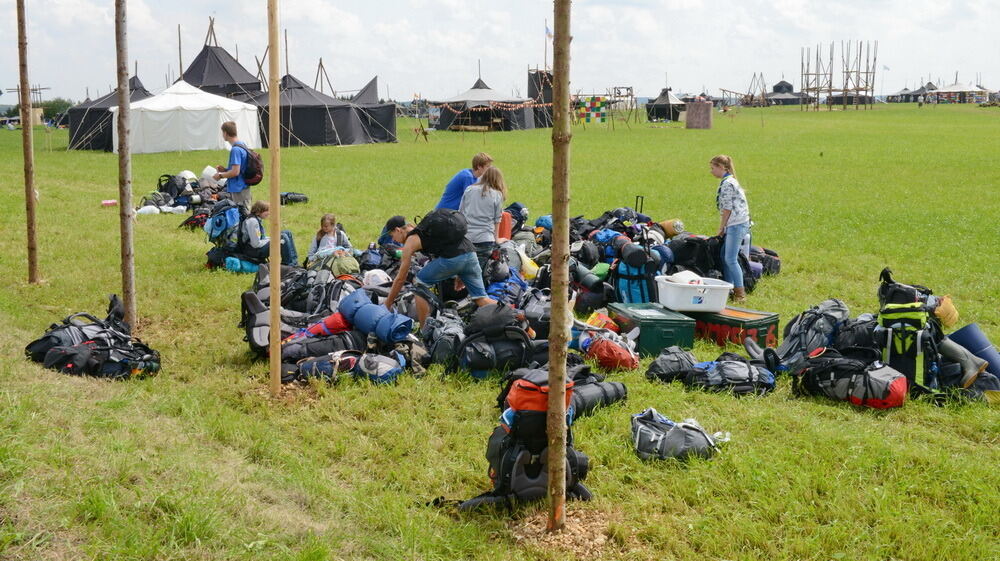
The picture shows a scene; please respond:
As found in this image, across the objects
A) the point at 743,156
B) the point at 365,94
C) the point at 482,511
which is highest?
the point at 365,94

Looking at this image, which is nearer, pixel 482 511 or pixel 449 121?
pixel 482 511

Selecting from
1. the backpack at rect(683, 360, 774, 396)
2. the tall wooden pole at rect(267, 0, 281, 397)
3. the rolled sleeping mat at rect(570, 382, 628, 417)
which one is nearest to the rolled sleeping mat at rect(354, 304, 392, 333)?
the tall wooden pole at rect(267, 0, 281, 397)

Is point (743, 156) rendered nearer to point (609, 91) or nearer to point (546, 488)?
point (546, 488)

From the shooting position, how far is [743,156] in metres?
30.0

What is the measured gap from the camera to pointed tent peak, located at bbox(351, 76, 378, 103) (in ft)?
134

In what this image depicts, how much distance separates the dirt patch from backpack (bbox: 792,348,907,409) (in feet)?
8.39

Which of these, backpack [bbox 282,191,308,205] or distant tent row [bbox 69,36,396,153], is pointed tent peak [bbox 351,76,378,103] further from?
backpack [bbox 282,191,308,205]

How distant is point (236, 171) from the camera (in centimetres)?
1159

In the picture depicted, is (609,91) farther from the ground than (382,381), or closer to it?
farther from the ground

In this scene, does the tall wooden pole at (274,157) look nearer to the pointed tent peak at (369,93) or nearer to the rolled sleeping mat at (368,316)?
the rolled sleeping mat at (368,316)

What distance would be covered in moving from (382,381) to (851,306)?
5.59 metres

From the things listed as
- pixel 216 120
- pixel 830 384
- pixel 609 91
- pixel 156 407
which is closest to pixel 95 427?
pixel 156 407

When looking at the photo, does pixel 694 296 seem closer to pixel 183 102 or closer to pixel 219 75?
pixel 183 102

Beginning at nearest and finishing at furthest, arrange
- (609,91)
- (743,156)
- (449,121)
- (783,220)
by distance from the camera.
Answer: (783,220) → (743,156) → (449,121) → (609,91)
